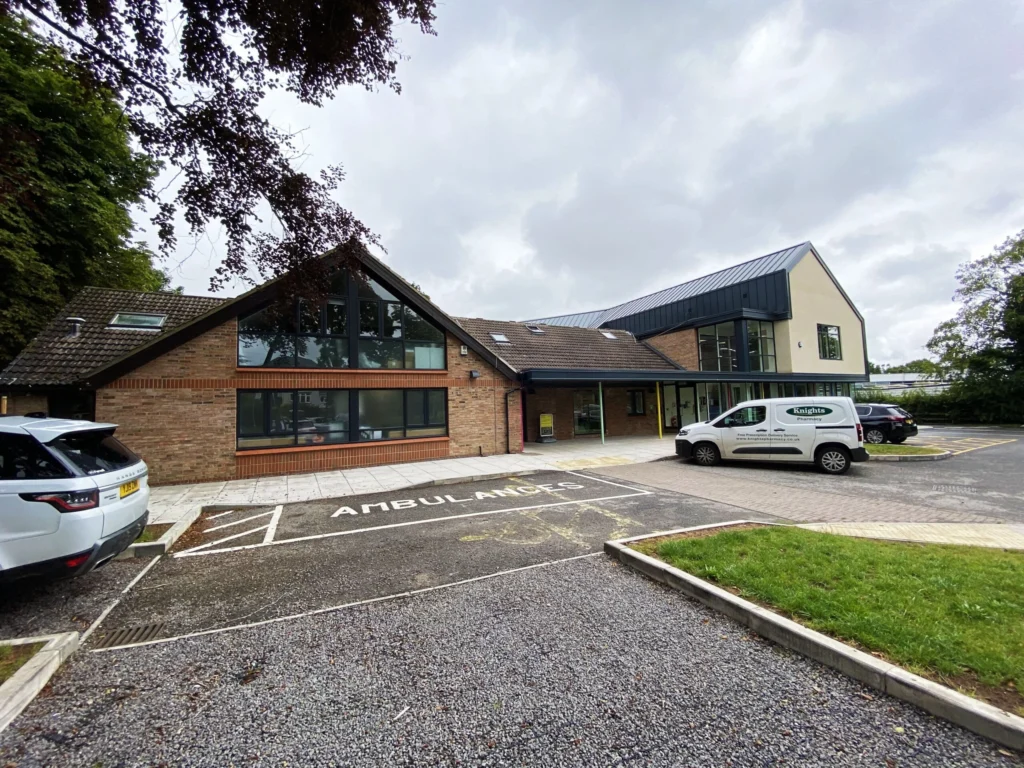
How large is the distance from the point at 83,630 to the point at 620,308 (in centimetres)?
3287

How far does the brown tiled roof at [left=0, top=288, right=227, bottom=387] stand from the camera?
384 inches

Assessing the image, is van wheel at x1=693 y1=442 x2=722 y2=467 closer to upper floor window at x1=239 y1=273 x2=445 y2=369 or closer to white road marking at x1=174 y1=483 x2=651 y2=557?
white road marking at x1=174 y1=483 x2=651 y2=557

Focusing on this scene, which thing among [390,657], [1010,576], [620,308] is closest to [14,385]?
[390,657]

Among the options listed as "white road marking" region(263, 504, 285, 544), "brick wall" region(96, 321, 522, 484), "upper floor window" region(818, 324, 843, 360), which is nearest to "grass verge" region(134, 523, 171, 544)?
"white road marking" region(263, 504, 285, 544)

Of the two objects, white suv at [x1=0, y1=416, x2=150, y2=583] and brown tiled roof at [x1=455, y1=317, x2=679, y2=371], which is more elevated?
brown tiled roof at [x1=455, y1=317, x2=679, y2=371]

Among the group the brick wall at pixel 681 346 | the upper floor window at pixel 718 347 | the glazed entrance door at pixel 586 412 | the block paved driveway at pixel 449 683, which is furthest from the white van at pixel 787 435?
the upper floor window at pixel 718 347

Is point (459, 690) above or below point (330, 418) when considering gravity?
below

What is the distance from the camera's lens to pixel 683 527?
239 inches

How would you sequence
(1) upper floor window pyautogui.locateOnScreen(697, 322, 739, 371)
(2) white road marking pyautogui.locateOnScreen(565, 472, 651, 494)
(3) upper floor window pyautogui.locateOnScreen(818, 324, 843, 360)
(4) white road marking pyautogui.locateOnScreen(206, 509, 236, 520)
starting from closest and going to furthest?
(4) white road marking pyautogui.locateOnScreen(206, 509, 236, 520) → (2) white road marking pyautogui.locateOnScreen(565, 472, 651, 494) → (1) upper floor window pyautogui.locateOnScreen(697, 322, 739, 371) → (3) upper floor window pyautogui.locateOnScreen(818, 324, 843, 360)

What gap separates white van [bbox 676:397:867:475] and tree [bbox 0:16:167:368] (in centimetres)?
1879

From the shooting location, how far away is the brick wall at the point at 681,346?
23250mm

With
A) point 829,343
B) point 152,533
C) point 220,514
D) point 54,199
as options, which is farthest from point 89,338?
point 829,343

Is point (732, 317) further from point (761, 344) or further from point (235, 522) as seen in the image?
point (235, 522)

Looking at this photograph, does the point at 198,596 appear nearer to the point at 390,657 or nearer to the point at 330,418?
the point at 390,657
